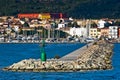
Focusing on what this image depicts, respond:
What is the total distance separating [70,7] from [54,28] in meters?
19.9

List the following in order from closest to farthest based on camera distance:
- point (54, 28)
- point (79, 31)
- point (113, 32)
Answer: point (113, 32) < point (79, 31) < point (54, 28)

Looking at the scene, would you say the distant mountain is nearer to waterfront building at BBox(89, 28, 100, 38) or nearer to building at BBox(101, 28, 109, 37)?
building at BBox(101, 28, 109, 37)

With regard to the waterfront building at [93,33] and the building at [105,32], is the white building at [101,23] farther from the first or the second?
the waterfront building at [93,33]

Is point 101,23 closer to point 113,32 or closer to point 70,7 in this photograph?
point 113,32

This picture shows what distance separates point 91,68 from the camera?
149 ft

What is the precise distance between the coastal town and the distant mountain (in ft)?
7.39

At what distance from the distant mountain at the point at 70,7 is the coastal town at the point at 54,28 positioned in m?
2.25

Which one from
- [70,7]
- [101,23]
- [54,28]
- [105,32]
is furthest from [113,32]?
[70,7]

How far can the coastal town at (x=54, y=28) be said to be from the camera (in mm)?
127287

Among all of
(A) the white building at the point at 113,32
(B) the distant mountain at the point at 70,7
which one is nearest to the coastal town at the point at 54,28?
(A) the white building at the point at 113,32

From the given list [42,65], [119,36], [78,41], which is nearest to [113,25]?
[119,36]

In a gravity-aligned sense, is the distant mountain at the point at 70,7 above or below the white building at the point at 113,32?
above

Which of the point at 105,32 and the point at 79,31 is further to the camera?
the point at 79,31

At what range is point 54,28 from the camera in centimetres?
13838
